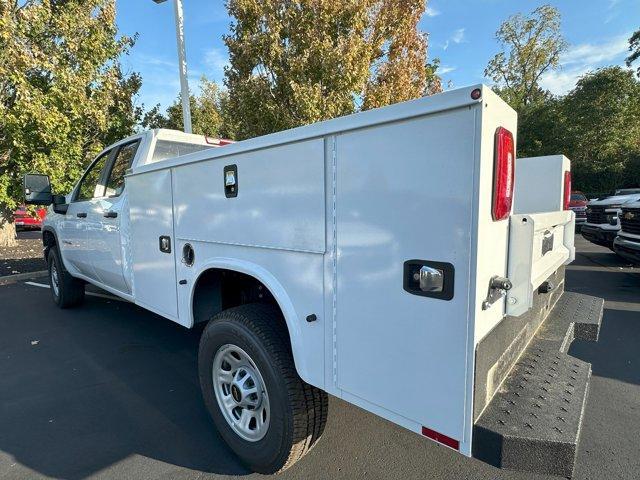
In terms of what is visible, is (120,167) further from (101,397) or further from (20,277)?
(20,277)

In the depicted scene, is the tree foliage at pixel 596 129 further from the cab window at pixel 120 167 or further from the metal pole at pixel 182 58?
the cab window at pixel 120 167

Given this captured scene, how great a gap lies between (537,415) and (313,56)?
28.9 ft

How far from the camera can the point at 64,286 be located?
5605mm

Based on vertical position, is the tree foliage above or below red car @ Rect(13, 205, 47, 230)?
above

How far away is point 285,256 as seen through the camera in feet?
6.74

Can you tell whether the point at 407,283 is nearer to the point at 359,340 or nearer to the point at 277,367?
the point at 359,340

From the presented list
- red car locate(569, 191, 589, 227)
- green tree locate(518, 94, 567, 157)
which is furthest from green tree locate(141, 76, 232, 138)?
green tree locate(518, 94, 567, 157)

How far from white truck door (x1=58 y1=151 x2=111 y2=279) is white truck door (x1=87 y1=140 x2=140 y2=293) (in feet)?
0.55

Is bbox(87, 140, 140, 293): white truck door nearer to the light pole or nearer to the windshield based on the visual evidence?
the windshield

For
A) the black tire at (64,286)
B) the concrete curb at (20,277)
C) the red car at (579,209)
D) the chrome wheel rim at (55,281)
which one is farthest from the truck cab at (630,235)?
the concrete curb at (20,277)

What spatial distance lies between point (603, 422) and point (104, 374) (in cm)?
402

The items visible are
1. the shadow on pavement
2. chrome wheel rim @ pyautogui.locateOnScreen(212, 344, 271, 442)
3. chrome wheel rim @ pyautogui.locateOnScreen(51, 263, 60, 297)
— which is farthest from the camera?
chrome wheel rim @ pyautogui.locateOnScreen(51, 263, 60, 297)

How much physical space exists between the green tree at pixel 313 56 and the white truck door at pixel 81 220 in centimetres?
532

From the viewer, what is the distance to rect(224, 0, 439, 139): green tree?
8.88 metres
